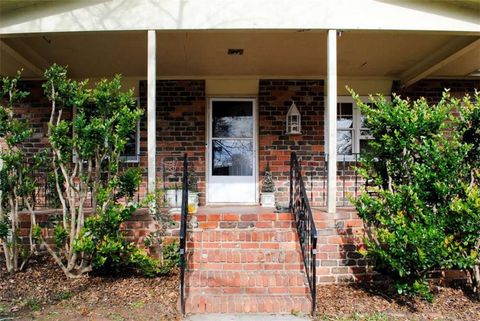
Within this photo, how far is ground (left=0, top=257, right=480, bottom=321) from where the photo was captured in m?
3.89

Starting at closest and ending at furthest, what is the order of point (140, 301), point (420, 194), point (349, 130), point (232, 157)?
point (140, 301), point (420, 194), point (232, 157), point (349, 130)

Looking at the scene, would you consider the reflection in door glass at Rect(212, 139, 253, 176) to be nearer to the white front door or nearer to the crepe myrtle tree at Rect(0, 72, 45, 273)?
the white front door

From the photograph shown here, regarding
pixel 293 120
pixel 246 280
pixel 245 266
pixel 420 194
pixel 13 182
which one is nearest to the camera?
pixel 420 194

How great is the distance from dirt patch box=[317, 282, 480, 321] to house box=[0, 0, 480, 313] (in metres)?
0.25

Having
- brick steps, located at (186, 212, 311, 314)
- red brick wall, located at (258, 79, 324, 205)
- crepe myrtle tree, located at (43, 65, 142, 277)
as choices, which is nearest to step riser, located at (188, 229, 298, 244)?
brick steps, located at (186, 212, 311, 314)

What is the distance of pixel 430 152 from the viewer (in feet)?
13.9

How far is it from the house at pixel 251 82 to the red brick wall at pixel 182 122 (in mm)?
18

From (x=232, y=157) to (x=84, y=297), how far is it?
3878 millimetres

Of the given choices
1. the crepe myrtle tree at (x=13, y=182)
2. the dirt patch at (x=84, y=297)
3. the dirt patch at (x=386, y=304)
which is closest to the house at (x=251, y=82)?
the dirt patch at (x=386, y=304)

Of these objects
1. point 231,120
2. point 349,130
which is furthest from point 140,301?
point 349,130

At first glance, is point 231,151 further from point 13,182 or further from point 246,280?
point 13,182

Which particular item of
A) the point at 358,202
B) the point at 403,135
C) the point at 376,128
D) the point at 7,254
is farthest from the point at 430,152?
the point at 7,254

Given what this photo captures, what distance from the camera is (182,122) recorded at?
7.34 meters

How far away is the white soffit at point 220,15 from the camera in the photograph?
195 inches
